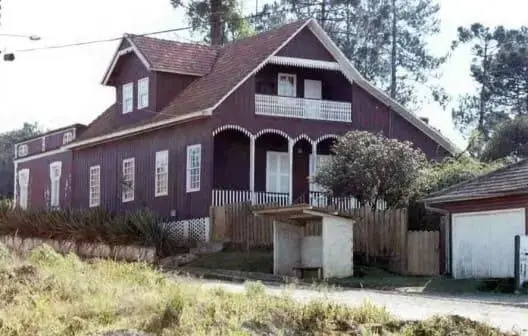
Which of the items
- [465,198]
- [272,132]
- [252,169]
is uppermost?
[272,132]

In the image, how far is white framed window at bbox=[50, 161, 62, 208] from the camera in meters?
48.4

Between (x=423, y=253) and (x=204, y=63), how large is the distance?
15.2m

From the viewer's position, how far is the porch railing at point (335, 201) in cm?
3527

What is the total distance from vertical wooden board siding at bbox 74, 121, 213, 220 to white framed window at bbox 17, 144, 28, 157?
6.81 m

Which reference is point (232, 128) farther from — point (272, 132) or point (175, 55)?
point (175, 55)

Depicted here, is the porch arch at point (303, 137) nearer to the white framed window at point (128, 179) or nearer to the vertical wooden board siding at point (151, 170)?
the vertical wooden board siding at point (151, 170)

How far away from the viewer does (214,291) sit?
16750 millimetres

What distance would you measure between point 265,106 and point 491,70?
3030 centimetres

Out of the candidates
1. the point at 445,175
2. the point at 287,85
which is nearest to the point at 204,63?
the point at 287,85

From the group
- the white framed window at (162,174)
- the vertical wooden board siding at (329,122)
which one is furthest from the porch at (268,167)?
the white framed window at (162,174)

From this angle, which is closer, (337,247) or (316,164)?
(337,247)

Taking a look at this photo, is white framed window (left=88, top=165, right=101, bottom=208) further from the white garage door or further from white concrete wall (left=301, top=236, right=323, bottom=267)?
the white garage door

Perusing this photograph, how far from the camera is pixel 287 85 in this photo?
40906 mm

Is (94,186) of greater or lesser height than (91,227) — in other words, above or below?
above
